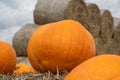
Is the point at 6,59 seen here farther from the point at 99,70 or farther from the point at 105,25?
the point at 105,25

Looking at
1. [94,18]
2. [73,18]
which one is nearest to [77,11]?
[73,18]

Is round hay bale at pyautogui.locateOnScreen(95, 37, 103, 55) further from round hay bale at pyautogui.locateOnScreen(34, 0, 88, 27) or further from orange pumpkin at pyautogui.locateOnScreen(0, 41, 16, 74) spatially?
orange pumpkin at pyautogui.locateOnScreen(0, 41, 16, 74)

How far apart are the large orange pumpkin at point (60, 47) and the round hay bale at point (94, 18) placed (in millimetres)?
6085

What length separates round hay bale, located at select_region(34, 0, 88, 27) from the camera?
784 cm

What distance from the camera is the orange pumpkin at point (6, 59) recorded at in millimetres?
3754

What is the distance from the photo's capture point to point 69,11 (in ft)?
26.3

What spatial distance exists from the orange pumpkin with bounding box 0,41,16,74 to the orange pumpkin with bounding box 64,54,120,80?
1936mm

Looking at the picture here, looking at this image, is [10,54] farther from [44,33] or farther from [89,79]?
[89,79]

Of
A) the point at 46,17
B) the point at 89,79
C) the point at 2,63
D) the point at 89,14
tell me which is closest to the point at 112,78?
the point at 89,79

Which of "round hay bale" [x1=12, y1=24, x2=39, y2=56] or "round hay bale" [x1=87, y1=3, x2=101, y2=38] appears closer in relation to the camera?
"round hay bale" [x1=12, y1=24, x2=39, y2=56]

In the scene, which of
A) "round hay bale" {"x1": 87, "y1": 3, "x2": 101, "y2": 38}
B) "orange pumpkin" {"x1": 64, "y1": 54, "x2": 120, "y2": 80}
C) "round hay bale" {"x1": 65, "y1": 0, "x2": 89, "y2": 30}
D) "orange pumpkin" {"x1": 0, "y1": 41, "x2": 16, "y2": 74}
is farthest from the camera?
"round hay bale" {"x1": 87, "y1": 3, "x2": 101, "y2": 38}

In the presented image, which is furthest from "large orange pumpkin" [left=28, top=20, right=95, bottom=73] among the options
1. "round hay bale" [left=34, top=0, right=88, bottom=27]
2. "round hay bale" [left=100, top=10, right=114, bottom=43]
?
"round hay bale" [left=100, top=10, right=114, bottom=43]

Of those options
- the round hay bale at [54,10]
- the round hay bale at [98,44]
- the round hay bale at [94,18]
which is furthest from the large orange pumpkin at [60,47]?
the round hay bale at [98,44]

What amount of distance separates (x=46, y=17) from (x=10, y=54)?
4.17 m
